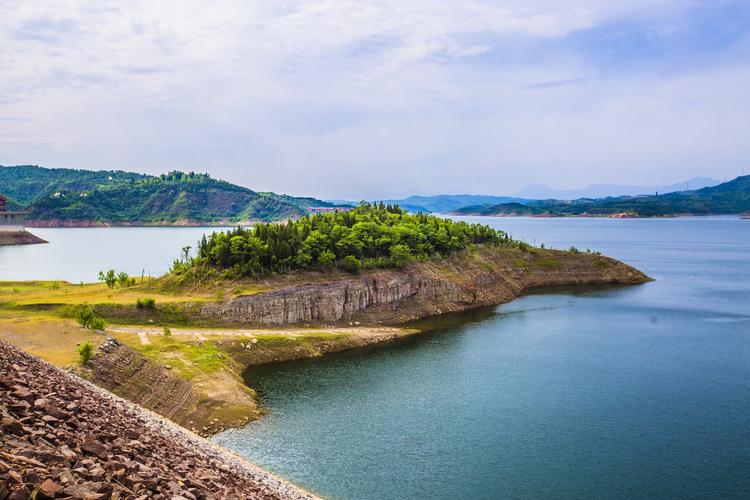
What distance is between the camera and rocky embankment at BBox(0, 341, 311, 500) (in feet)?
56.7

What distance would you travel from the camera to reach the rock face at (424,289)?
86375 millimetres

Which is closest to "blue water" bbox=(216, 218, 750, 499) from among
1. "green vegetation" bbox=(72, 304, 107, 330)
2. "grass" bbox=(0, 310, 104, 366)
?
"grass" bbox=(0, 310, 104, 366)

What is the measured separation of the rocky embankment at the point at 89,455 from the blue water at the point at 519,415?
9.14 meters

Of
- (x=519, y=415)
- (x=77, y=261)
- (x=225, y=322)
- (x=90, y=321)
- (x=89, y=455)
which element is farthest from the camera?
(x=77, y=261)

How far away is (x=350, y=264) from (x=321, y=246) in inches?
251

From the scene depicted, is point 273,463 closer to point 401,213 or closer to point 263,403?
point 263,403

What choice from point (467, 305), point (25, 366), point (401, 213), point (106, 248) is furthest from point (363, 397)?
point (106, 248)

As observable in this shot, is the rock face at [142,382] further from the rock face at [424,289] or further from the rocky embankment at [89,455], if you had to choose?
the rock face at [424,289]

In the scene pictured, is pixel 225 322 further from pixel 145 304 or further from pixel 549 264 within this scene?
pixel 549 264

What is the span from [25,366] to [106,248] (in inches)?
7112

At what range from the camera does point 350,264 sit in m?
101

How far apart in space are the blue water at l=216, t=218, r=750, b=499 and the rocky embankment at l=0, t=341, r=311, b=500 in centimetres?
914

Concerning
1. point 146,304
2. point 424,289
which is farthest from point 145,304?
point 424,289

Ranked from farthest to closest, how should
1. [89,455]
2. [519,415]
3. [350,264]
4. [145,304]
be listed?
[350,264]
[145,304]
[519,415]
[89,455]
